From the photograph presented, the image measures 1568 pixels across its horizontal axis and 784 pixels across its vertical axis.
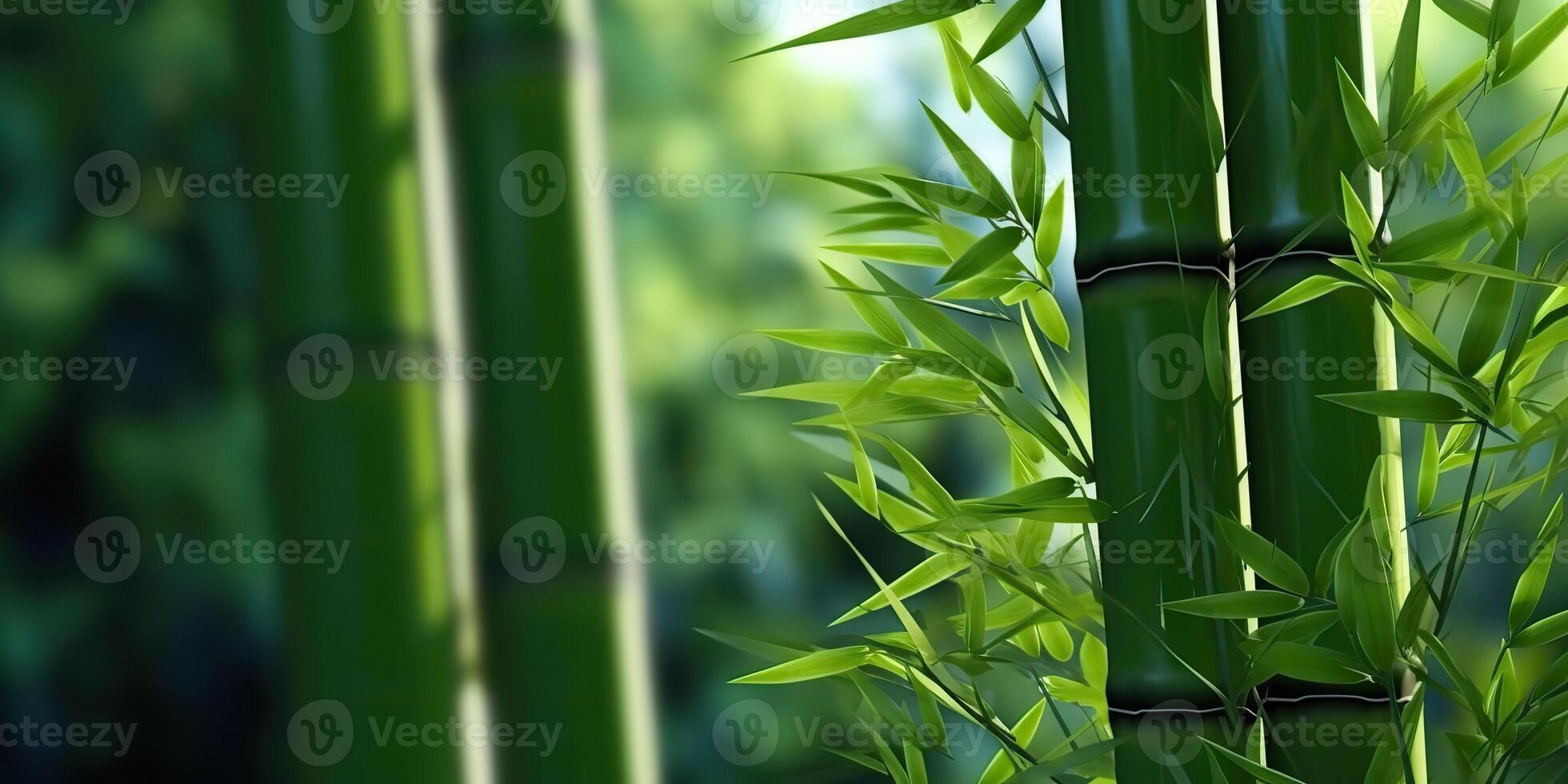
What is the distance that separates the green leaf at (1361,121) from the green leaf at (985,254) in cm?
17

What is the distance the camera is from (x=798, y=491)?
4.98ft

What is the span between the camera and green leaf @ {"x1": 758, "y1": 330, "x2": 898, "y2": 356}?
0.71 m

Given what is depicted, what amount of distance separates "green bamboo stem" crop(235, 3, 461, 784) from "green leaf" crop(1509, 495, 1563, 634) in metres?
0.62

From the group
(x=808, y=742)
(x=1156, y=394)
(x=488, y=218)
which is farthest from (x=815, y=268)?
(x=1156, y=394)

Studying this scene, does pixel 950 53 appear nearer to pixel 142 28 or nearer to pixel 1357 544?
pixel 1357 544

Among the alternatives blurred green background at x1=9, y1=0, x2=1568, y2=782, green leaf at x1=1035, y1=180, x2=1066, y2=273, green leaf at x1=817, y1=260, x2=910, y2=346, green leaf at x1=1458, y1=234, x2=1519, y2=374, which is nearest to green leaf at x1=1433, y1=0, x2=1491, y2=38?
green leaf at x1=1458, y1=234, x2=1519, y2=374

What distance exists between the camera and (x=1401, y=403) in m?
0.56

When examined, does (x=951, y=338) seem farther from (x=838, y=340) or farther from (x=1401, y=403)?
(x=1401, y=403)

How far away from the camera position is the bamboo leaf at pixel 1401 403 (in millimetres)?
556

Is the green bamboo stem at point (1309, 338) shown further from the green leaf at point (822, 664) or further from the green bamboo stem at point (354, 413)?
the green bamboo stem at point (354, 413)

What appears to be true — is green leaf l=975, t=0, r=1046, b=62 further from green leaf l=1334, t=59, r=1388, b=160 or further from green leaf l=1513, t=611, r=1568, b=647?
green leaf l=1513, t=611, r=1568, b=647

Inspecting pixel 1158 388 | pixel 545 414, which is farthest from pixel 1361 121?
pixel 545 414

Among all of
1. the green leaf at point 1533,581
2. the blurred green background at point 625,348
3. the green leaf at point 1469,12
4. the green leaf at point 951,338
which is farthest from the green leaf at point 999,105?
the blurred green background at point 625,348

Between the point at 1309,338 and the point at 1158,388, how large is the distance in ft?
0.26
